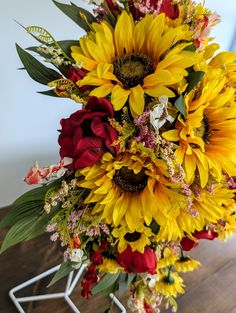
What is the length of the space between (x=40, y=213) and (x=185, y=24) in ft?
1.10

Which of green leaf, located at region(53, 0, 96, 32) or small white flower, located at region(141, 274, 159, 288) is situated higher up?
green leaf, located at region(53, 0, 96, 32)

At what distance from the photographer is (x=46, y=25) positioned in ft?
2.98

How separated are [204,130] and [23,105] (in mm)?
586

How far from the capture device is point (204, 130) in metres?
0.52

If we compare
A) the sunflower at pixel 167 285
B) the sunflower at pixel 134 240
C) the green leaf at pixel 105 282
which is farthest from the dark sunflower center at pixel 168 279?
the sunflower at pixel 134 240

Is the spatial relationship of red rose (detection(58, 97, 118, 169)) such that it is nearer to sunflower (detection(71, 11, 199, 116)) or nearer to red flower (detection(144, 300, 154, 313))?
sunflower (detection(71, 11, 199, 116))

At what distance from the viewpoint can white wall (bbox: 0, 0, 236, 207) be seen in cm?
86

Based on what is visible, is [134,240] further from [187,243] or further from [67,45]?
[67,45]

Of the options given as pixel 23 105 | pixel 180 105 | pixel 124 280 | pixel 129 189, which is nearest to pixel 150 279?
pixel 124 280

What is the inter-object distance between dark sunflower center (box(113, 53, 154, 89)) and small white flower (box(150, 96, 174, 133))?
0.06 meters

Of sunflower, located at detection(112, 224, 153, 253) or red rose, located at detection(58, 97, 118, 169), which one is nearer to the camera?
red rose, located at detection(58, 97, 118, 169)

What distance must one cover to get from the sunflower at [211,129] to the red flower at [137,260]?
160 mm

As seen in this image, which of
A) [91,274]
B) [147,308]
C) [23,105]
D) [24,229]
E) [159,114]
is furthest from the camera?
[23,105]

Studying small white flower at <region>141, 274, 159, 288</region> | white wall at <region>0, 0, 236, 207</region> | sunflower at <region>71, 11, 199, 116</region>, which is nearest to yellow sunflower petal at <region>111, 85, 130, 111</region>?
sunflower at <region>71, 11, 199, 116</region>
